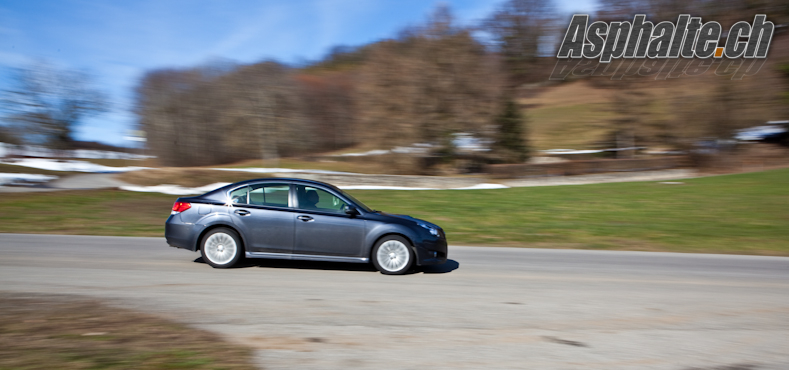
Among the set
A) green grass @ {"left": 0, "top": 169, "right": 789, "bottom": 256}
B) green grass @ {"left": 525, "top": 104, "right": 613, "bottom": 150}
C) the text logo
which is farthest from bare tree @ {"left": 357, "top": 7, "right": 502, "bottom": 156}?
the text logo

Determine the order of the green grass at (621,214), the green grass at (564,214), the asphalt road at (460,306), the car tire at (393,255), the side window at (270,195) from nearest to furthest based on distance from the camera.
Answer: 1. the asphalt road at (460,306)
2. the car tire at (393,255)
3. the side window at (270,195)
4. the green grass at (621,214)
5. the green grass at (564,214)

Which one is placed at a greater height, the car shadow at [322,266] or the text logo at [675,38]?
the text logo at [675,38]

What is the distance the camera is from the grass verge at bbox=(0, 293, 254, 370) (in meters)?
4.25

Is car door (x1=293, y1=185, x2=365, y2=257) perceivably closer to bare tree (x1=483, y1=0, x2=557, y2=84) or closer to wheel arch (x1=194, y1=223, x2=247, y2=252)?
wheel arch (x1=194, y1=223, x2=247, y2=252)

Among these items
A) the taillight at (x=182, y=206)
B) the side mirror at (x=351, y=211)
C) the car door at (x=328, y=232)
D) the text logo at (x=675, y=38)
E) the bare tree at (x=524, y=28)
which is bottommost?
the car door at (x=328, y=232)

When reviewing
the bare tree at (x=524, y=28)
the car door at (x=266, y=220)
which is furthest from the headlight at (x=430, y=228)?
the bare tree at (x=524, y=28)

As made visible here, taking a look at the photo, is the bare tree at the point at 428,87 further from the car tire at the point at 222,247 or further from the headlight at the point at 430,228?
the car tire at the point at 222,247

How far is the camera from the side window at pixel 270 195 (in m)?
8.54

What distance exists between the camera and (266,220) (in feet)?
27.6


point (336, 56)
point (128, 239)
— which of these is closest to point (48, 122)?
point (128, 239)

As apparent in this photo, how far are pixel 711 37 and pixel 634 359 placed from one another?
49.3 meters

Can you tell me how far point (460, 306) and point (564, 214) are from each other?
12505 millimetres

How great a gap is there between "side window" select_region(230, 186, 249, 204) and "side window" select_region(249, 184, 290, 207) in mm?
90

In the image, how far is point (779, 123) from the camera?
127 ft
